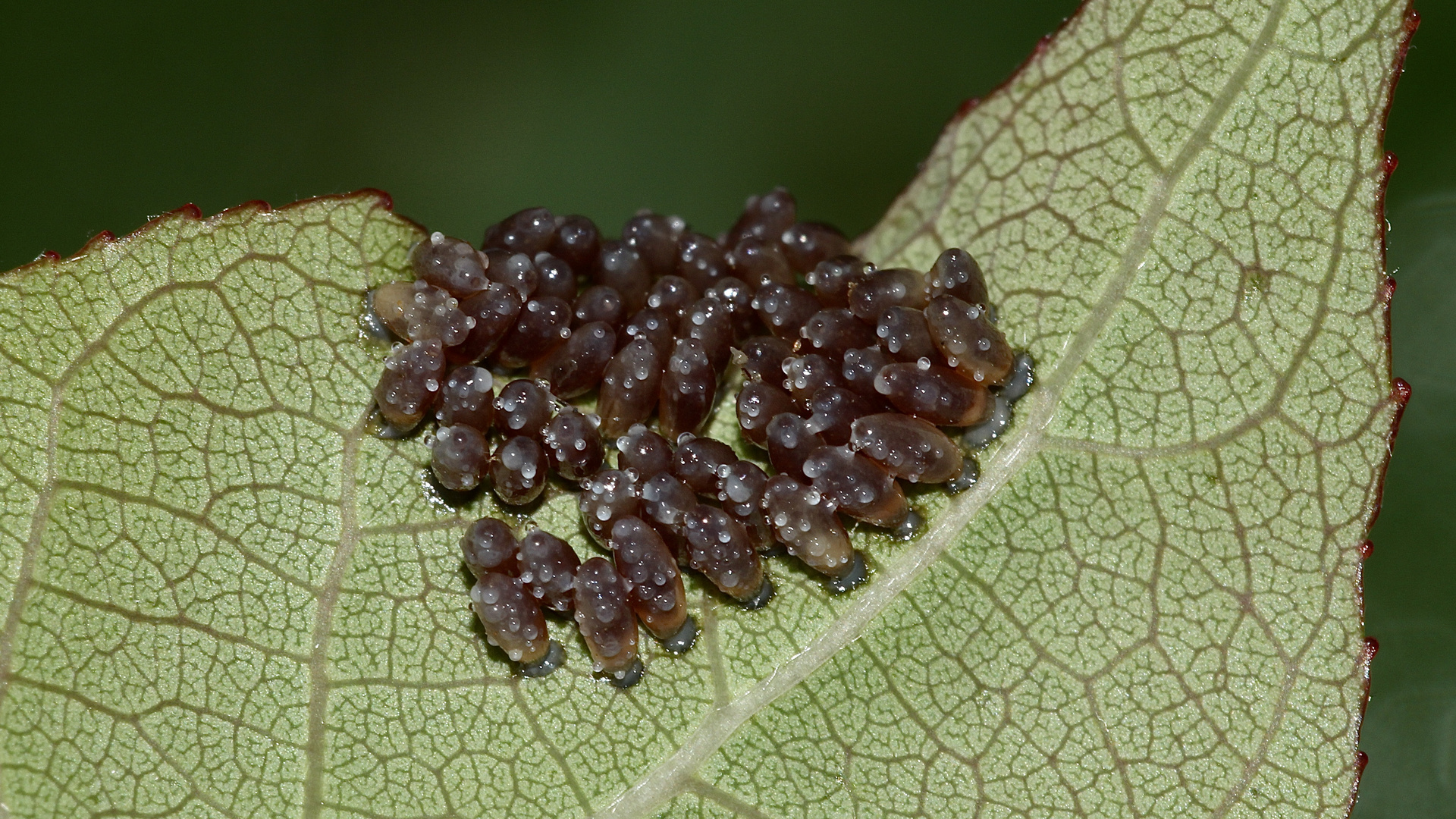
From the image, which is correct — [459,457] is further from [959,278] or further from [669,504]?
[959,278]

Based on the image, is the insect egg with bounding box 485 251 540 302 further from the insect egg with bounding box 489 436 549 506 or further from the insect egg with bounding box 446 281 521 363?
the insect egg with bounding box 489 436 549 506

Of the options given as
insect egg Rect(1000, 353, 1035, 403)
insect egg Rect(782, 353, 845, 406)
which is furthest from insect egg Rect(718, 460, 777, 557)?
insect egg Rect(1000, 353, 1035, 403)

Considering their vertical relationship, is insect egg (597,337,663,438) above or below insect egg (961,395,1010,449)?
above

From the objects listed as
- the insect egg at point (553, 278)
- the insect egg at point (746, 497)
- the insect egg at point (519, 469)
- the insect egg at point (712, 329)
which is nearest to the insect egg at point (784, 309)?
the insect egg at point (712, 329)

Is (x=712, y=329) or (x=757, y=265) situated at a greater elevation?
(x=757, y=265)

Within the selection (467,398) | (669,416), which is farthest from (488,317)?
(669,416)

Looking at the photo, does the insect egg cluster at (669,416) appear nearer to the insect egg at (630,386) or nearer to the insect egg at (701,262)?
the insect egg at (630,386)

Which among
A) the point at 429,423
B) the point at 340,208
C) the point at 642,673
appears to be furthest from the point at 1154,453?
the point at 340,208
